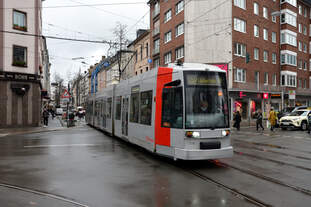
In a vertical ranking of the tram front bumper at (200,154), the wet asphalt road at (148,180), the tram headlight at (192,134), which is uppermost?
the tram headlight at (192,134)

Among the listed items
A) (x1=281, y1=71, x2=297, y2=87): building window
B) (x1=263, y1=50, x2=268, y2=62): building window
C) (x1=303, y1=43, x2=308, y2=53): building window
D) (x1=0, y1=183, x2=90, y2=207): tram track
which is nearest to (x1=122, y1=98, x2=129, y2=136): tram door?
(x1=0, y1=183, x2=90, y2=207): tram track

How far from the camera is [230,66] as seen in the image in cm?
3188

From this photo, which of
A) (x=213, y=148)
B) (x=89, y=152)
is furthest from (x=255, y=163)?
(x=89, y=152)

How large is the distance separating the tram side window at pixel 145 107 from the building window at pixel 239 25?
2486 cm

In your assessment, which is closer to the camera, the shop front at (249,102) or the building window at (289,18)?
the shop front at (249,102)

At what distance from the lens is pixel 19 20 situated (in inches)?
1029

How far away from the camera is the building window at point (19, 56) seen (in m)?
25.7

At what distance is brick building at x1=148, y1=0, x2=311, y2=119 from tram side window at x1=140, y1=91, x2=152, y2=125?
57.4 feet

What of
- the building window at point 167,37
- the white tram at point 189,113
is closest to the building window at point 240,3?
the building window at point 167,37

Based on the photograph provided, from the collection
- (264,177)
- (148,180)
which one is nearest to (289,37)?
(264,177)

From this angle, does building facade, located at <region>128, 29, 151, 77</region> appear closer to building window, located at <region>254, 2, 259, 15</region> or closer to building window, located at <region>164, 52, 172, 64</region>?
building window, located at <region>164, 52, 172, 64</region>

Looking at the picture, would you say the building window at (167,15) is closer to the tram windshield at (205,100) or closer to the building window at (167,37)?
the building window at (167,37)

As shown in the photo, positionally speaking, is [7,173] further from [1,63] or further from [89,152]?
[1,63]

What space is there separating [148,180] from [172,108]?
2427 mm
